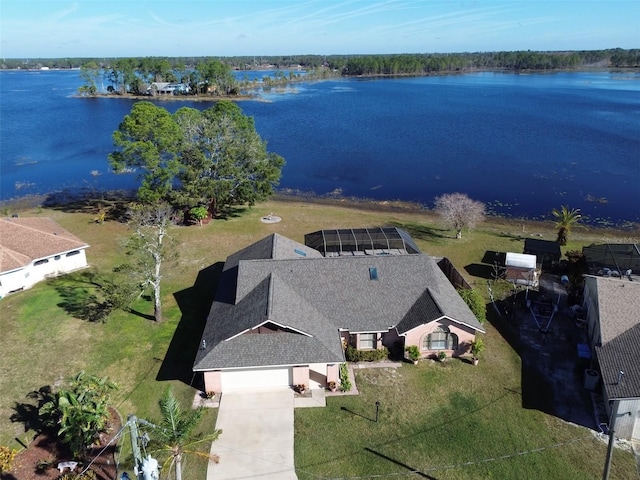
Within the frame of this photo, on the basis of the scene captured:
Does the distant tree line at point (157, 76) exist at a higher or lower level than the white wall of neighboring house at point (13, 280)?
higher

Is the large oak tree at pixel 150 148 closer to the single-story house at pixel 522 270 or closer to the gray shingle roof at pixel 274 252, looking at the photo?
the gray shingle roof at pixel 274 252

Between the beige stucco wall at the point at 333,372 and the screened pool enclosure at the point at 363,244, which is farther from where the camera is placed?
the screened pool enclosure at the point at 363,244

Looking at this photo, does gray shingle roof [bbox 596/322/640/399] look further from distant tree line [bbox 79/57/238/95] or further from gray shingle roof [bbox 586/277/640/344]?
distant tree line [bbox 79/57/238/95]

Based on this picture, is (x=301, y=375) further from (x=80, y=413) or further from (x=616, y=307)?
(x=616, y=307)

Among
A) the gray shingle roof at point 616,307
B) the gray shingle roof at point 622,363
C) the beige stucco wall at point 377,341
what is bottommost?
the beige stucco wall at point 377,341

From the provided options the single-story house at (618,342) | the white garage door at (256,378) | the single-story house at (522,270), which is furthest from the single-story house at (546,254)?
the white garage door at (256,378)

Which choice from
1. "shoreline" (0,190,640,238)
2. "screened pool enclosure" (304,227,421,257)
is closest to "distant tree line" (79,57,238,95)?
"shoreline" (0,190,640,238)
